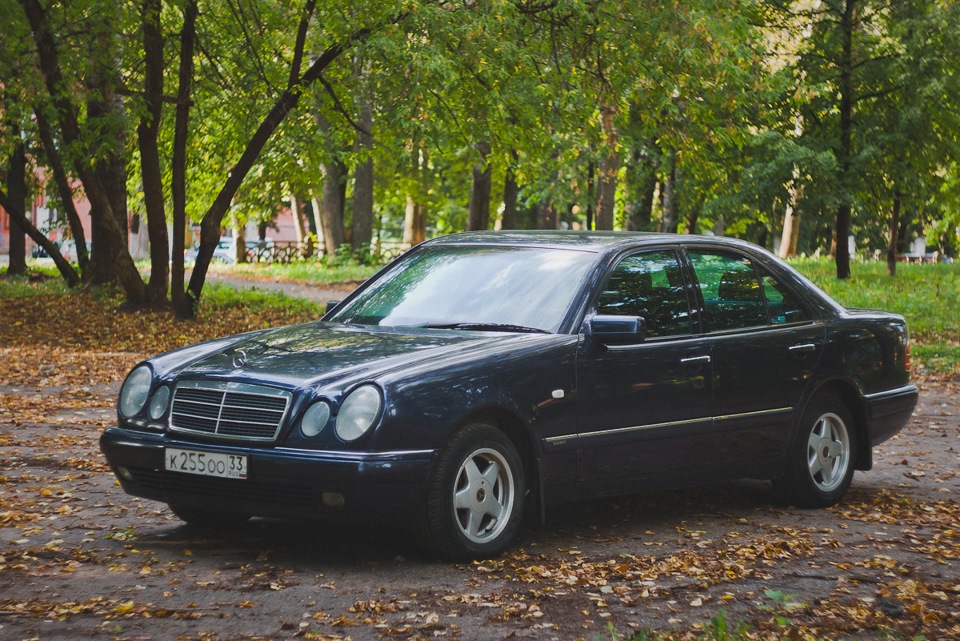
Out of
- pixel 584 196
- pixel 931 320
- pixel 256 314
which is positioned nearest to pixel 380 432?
pixel 256 314

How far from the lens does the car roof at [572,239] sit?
7.04 metres

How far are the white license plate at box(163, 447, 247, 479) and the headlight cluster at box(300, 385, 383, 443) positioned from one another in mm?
330

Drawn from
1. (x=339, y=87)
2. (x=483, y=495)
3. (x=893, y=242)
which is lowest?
(x=483, y=495)

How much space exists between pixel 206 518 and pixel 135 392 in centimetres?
79

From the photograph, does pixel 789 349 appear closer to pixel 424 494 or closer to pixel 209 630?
pixel 424 494

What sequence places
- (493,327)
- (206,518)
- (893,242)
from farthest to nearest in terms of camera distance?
(893,242) → (206,518) → (493,327)

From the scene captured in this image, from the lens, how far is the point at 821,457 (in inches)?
307

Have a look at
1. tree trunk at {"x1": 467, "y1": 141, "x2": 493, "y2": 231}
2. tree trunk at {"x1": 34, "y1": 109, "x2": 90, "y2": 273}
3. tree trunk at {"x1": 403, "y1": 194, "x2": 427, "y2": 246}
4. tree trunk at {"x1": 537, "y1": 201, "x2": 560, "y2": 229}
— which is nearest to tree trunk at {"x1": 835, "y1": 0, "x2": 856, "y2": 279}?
tree trunk at {"x1": 467, "y1": 141, "x2": 493, "y2": 231}

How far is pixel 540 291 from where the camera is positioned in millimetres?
6684

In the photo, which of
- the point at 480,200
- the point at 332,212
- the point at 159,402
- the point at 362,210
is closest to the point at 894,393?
the point at 159,402

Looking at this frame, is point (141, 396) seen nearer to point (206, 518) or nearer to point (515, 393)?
point (206, 518)

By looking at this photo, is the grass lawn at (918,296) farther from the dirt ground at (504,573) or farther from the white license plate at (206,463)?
the white license plate at (206,463)

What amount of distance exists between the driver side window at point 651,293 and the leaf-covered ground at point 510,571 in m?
1.05

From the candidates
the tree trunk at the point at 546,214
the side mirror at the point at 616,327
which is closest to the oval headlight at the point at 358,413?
the side mirror at the point at 616,327
